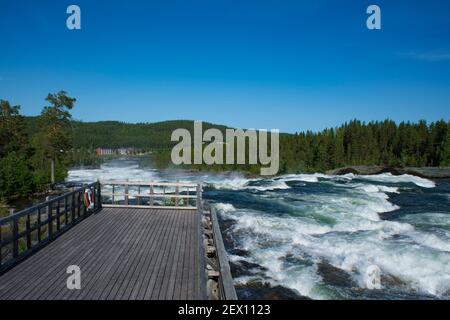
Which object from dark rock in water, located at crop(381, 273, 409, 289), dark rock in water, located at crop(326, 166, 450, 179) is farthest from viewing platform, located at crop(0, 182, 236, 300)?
dark rock in water, located at crop(326, 166, 450, 179)

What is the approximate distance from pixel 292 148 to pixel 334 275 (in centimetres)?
7661

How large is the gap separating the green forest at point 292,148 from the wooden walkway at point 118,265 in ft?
108

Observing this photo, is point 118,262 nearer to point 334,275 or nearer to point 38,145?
point 334,275

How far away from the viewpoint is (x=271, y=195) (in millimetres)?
33938

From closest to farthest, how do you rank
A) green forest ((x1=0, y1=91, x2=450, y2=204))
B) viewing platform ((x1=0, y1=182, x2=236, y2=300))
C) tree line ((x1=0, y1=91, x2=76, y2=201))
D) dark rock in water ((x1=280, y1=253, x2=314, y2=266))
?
1. viewing platform ((x1=0, y1=182, x2=236, y2=300))
2. dark rock in water ((x1=280, y1=253, x2=314, y2=266))
3. tree line ((x1=0, y1=91, x2=76, y2=201))
4. green forest ((x1=0, y1=91, x2=450, y2=204))

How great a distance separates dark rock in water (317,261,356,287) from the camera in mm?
12344

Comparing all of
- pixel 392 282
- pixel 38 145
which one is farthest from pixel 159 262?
pixel 38 145

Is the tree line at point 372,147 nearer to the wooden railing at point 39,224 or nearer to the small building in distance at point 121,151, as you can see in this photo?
the wooden railing at point 39,224

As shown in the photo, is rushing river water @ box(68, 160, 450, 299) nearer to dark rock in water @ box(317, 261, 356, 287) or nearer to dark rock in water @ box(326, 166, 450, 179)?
dark rock in water @ box(317, 261, 356, 287)

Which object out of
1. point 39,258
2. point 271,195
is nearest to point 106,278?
point 39,258

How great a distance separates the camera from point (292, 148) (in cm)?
8812

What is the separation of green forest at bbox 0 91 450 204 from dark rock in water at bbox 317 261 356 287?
35.1 m
